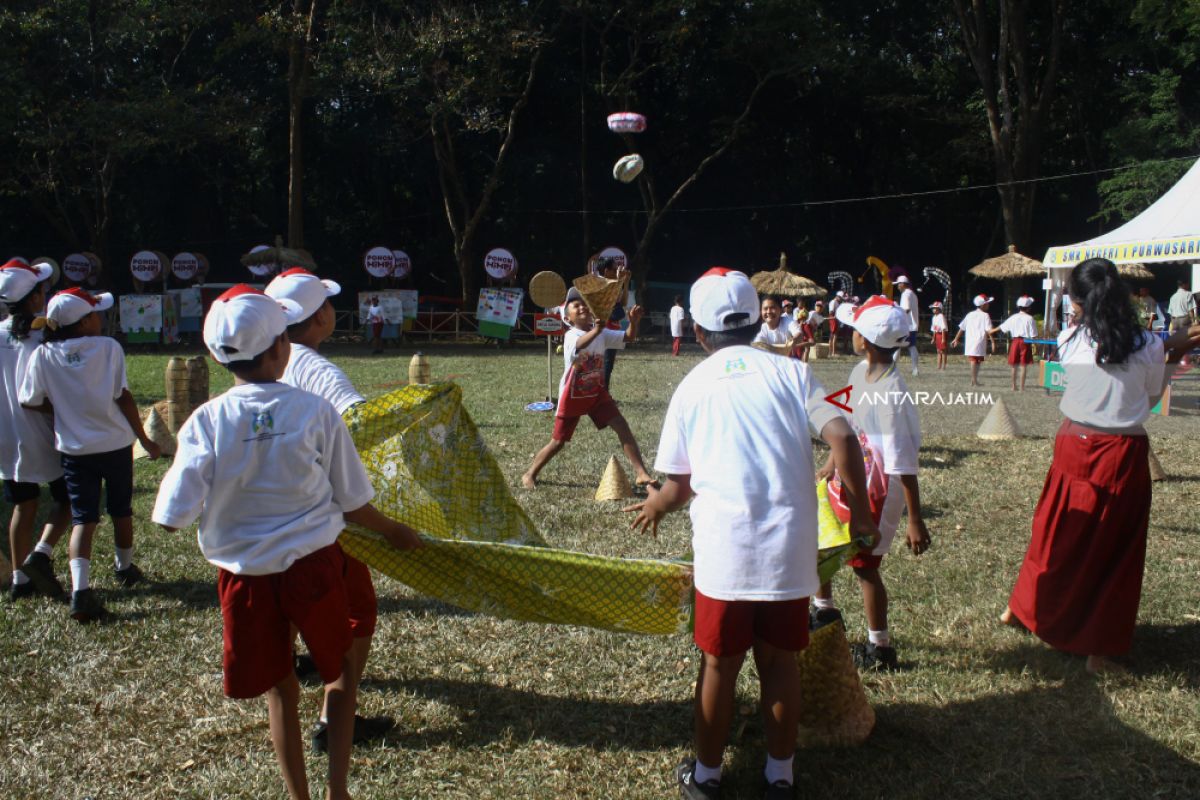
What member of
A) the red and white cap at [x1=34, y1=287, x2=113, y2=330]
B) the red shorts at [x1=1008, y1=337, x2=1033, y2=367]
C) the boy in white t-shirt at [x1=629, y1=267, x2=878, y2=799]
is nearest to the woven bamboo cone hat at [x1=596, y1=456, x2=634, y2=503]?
the red and white cap at [x1=34, y1=287, x2=113, y2=330]

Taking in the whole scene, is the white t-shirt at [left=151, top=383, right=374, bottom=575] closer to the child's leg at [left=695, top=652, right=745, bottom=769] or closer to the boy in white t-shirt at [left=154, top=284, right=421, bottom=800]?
the boy in white t-shirt at [left=154, top=284, right=421, bottom=800]

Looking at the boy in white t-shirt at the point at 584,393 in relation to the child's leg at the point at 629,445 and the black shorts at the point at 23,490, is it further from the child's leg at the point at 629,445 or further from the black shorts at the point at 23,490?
the black shorts at the point at 23,490

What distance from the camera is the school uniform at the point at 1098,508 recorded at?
433cm

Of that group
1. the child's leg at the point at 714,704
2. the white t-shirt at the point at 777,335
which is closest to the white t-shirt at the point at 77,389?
the child's leg at the point at 714,704

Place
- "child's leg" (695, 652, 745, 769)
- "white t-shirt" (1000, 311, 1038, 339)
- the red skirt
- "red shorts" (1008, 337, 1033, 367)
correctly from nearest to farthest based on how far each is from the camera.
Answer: "child's leg" (695, 652, 745, 769) → the red skirt → "red shorts" (1008, 337, 1033, 367) → "white t-shirt" (1000, 311, 1038, 339)

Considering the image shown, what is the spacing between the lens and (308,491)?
3.07 meters

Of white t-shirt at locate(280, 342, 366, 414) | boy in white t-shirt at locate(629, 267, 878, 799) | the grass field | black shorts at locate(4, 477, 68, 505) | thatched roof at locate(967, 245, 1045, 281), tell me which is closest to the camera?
boy in white t-shirt at locate(629, 267, 878, 799)

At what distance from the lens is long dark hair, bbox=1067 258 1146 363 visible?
4.25 metres

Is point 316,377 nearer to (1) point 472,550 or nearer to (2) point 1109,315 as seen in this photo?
(1) point 472,550

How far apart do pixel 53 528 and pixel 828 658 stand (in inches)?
170

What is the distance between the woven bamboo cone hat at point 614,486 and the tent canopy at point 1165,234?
26.4 feet

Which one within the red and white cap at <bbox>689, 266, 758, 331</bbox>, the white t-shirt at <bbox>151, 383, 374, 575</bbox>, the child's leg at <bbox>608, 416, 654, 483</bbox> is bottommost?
the child's leg at <bbox>608, 416, 654, 483</bbox>

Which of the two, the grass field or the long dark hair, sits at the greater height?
the long dark hair

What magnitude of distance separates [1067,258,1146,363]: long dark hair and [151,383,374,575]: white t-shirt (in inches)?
131
